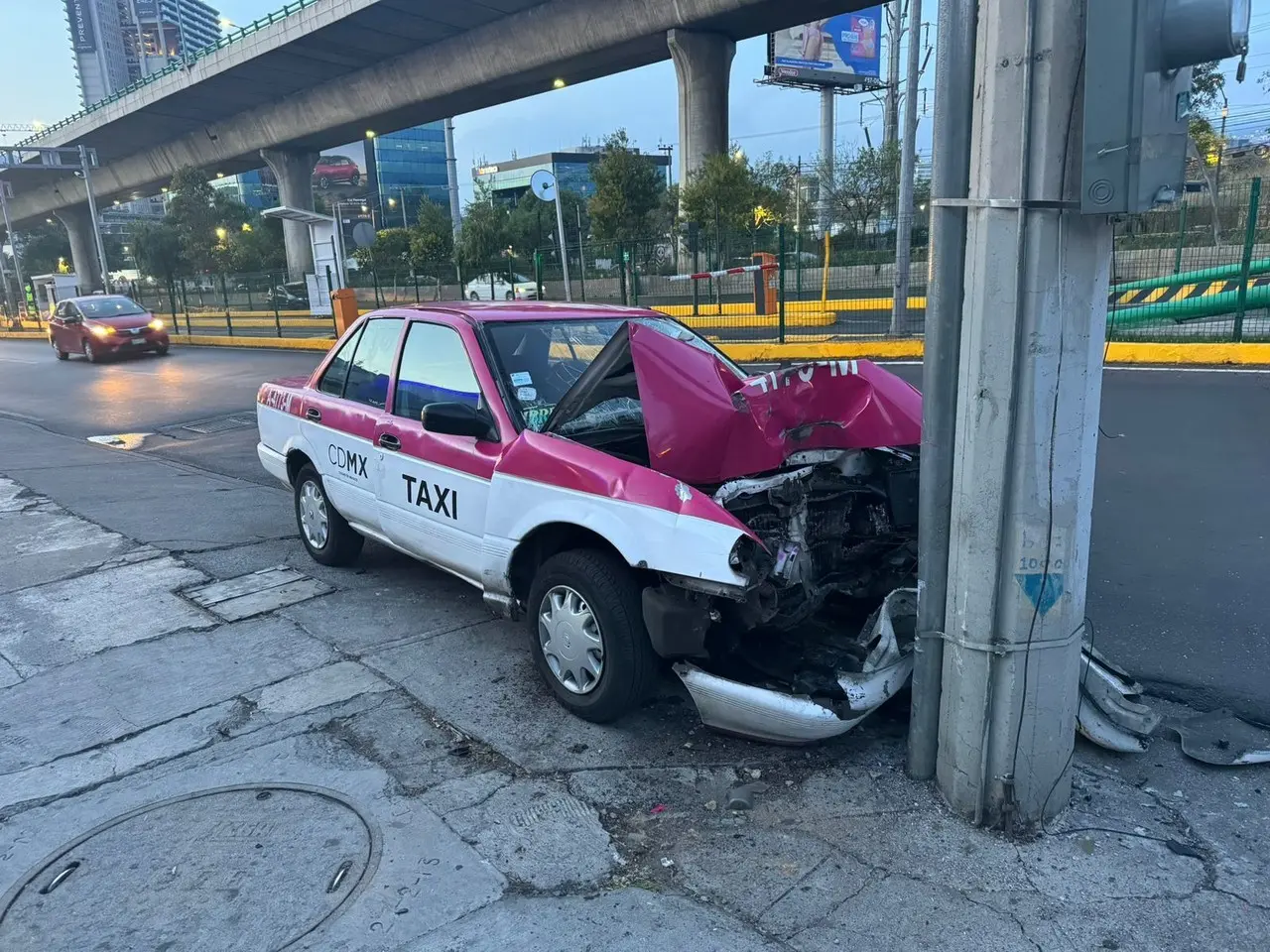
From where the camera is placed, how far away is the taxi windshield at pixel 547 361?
4.20 m

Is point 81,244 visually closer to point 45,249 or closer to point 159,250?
point 159,250

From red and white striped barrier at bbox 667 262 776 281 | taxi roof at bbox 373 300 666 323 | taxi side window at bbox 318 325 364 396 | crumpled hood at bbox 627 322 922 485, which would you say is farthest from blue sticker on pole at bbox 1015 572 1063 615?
red and white striped barrier at bbox 667 262 776 281

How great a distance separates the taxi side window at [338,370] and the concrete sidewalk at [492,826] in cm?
164

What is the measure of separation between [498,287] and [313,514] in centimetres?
1961

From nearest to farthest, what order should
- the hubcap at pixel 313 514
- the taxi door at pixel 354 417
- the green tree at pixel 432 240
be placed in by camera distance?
the taxi door at pixel 354 417 → the hubcap at pixel 313 514 → the green tree at pixel 432 240

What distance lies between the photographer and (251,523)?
7055 millimetres

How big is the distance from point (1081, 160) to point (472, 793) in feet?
9.50

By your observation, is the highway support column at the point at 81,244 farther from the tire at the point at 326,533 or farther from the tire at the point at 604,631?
the tire at the point at 604,631

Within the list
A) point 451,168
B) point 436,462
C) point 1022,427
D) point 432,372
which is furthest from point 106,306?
point 451,168


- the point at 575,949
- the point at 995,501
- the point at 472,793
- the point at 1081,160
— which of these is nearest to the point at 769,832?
the point at 575,949

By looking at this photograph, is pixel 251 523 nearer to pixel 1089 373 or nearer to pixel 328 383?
pixel 328 383

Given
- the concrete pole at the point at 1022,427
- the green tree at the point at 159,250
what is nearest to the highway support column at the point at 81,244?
the green tree at the point at 159,250

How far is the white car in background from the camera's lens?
939 inches

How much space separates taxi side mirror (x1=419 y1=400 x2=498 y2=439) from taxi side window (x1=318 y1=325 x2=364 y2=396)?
5.63ft
